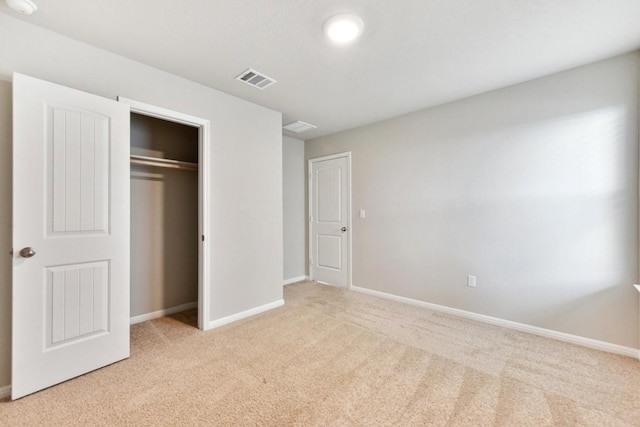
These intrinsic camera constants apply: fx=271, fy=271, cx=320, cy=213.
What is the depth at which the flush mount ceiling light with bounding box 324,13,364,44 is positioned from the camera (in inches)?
70.7

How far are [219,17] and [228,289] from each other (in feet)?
8.04

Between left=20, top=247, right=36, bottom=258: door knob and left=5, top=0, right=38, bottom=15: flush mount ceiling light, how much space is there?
1488 mm

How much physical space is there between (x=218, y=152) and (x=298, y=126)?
1530mm

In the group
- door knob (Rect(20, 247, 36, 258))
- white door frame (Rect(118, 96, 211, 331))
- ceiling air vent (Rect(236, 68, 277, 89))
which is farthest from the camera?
white door frame (Rect(118, 96, 211, 331))

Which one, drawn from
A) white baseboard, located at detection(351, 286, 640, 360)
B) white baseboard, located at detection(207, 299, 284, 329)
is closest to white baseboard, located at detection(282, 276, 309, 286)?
white baseboard, located at detection(207, 299, 284, 329)

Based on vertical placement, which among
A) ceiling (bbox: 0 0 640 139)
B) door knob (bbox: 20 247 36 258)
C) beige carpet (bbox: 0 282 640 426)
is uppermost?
ceiling (bbox: 0 0 640 139)

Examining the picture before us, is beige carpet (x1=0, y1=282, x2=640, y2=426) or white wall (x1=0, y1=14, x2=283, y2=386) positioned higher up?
white wall (x1=0, y1=14, x2=283, y2=386)

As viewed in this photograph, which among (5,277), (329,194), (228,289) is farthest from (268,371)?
(329,194)

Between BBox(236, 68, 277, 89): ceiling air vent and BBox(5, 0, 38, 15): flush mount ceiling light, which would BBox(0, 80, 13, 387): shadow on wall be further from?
BBox(236, 68, 277, 89): ceiling air vent

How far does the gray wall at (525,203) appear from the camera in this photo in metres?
2.29

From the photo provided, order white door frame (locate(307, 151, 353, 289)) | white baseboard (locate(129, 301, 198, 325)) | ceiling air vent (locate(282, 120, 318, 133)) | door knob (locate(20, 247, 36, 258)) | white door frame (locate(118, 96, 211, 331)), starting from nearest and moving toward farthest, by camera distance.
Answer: door knob (locate(20, 247, 36, 258))
white door frame (locate(118, 96, 211, 331))
white baseboard (locate(129, 301, 198, 325))
ceiling air vent (locate(282, 120, 318, 133))
white door frame (locate(307, 151, 353, 289))

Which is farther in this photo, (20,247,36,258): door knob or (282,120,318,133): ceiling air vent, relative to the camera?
(282,120,318,133): ceiling air vent

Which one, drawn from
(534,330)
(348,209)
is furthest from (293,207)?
(534,330)

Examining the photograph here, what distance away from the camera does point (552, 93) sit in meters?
2.57
